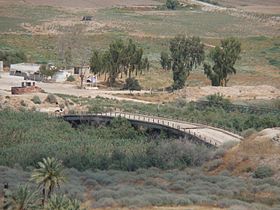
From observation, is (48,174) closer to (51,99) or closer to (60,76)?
(51,99)

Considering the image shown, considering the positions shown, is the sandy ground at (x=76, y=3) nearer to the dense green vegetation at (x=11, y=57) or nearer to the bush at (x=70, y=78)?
the dense green vegetation at (x=11, y=57)

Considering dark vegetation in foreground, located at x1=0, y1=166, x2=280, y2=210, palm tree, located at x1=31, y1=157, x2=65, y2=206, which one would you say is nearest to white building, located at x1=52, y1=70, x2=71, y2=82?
dark vegetation in foreground, located at x1=0, y1=166, x2=280, y2=210

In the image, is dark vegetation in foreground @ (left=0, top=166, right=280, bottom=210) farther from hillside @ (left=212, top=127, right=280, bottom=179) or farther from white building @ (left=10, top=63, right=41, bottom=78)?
white building @ (left=10, top=63, right=41, bottom=78)

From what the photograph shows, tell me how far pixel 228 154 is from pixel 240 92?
37802 millimetres

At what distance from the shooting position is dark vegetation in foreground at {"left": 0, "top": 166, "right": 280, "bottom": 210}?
39.2 meters

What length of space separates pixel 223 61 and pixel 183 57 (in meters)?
6.18

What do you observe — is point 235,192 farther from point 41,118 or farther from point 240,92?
point 240,92

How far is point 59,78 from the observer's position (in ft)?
315

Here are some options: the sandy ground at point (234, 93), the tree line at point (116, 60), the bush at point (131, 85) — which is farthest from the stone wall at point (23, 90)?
the sandy ground at point (234, 93)

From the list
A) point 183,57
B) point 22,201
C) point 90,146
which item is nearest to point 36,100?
point 90,146

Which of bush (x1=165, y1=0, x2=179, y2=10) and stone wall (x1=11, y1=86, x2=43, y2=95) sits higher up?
bush (x1=165, y1=0, x2=179, y2=10)

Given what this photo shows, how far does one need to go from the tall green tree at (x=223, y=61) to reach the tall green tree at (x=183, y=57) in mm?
2928

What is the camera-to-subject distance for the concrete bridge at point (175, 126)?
56906 millimetres

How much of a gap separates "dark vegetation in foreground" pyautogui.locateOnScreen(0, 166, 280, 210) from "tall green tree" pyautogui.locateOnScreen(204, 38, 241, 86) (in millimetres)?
40914
